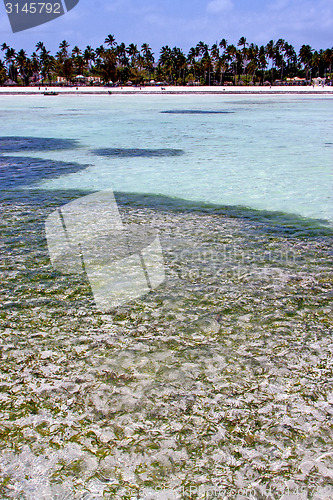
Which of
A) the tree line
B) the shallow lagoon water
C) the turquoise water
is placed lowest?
the shallow lagoon water

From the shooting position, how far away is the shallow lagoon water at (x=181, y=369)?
2232 mm

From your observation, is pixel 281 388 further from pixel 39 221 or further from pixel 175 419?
pixel 39 221

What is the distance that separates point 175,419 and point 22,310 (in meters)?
1.89

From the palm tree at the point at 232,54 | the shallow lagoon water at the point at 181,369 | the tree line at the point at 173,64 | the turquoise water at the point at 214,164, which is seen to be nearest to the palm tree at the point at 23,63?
the tree line at the point at 173,64

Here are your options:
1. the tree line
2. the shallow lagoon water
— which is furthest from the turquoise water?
the tree line

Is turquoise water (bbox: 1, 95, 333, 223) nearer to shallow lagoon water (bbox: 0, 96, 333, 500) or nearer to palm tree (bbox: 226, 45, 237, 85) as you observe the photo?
shallow lagoon water (bbox: 0, 96, 333, 500)

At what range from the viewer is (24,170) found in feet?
34.5

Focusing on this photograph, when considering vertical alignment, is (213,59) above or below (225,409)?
above

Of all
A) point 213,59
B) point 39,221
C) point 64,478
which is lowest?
point 64,478

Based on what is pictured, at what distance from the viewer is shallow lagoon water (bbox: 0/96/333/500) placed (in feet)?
7.32

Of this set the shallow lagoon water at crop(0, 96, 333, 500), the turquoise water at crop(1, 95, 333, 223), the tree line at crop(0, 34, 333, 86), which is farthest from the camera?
the tree line at crop(0, 34, 333, 86)

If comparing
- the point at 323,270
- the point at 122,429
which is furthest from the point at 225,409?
the point at 323,270

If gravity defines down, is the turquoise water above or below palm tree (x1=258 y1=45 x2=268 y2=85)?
below

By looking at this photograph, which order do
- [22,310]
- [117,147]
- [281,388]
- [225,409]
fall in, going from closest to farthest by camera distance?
1. [225,409]
2. [281,388]
3. [22,310]
4. [117,147]
